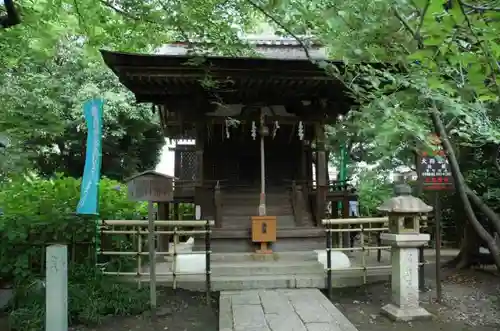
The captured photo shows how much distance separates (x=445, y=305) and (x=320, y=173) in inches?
151

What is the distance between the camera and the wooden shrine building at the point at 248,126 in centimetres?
815

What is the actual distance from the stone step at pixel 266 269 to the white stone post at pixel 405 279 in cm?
164

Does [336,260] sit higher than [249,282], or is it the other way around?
[336,260]

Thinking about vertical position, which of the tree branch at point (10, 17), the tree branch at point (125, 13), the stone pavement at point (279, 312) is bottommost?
the stone pavement at point (279, 312)

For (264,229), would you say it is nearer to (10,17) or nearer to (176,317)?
(176,317)

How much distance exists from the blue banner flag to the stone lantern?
441cm

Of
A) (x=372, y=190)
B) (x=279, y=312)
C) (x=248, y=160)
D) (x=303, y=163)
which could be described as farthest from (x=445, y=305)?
(x=372, y=190)

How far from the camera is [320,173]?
960 centimetres

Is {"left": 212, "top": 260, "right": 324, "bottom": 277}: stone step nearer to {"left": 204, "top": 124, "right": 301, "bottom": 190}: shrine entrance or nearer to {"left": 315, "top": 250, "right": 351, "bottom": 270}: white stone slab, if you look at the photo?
{"left": 315, "top": 250, "right": 351, "bottom": 270}: white stone slab

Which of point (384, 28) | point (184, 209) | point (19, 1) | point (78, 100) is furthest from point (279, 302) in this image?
point (78, 100)

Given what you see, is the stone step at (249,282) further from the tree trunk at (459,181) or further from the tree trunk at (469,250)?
the tree trunk at (469,250)

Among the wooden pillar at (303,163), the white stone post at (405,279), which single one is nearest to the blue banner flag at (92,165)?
the white stone post at (405,279)

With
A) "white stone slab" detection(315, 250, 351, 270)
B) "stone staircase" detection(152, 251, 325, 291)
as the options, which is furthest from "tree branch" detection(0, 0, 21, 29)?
"white stone slab" detection(315, 250, 351, 270)

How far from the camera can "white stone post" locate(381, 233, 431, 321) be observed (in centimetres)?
610
